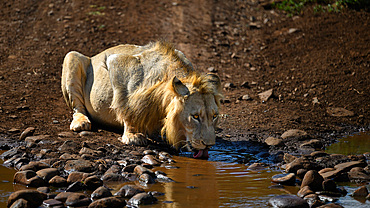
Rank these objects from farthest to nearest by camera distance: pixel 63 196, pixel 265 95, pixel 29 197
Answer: pixel 265 95, pixel 63 196, pixel 29 197

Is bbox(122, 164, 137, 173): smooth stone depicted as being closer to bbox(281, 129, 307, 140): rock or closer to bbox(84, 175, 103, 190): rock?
bbox(84, 175, 103, 190): rock

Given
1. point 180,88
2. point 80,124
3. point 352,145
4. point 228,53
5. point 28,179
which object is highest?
point 228,53

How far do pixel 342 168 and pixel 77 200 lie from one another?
10.5 feet

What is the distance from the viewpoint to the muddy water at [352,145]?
23.2 feet

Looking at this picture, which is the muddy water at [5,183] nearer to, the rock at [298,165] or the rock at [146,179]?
the rock at [146,179]

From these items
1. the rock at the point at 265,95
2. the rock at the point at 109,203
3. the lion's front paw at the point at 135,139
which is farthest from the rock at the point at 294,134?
the rock at the point at 109,203

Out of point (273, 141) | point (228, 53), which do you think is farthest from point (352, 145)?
point (228, 53)

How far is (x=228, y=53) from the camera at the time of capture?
12789mm

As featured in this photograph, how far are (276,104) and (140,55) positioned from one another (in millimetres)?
3351

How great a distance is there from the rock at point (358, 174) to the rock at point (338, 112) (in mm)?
3514

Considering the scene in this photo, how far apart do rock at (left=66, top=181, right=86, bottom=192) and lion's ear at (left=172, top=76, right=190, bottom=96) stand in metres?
2.03

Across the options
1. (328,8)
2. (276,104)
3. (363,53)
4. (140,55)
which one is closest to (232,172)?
(140,55)

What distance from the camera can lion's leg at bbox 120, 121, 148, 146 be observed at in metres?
7.19

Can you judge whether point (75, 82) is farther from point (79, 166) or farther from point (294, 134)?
point (294, 134)
